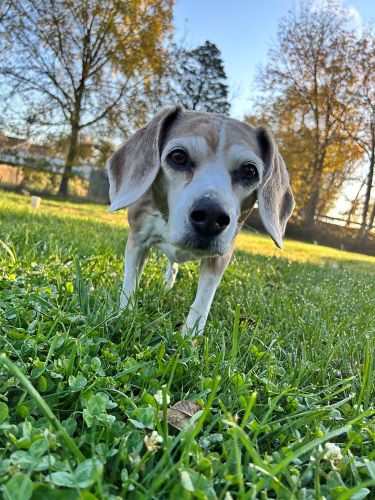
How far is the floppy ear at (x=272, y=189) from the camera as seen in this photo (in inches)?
129

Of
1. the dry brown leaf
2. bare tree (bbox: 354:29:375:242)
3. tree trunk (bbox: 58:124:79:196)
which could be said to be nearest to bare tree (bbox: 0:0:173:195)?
tree trunk (bbox: 58:124:79:196)

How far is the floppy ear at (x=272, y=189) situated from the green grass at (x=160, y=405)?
0.67 meters

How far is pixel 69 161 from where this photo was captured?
26328 mm

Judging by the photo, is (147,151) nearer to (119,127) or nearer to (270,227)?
(270,227)

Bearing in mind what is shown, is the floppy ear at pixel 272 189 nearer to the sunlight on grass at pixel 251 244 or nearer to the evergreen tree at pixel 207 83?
the sunlight on grass at pixel 251 244

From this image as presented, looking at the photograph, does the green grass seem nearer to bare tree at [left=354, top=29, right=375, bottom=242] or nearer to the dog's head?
the dog's head

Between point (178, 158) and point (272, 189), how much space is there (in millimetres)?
809

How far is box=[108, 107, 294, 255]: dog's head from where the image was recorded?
257 cm

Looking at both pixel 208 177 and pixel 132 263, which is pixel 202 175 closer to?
pixel 208 177

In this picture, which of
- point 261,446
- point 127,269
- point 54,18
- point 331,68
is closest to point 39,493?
point 261,446

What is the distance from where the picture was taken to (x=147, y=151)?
3.18m

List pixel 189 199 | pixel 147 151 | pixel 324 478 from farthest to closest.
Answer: pixel 147 151 < pixel 189 199 < pixel 324 478

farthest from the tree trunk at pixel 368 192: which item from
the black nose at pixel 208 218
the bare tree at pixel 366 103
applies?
the black nose at pixel 208 218

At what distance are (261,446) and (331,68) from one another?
107 feet
